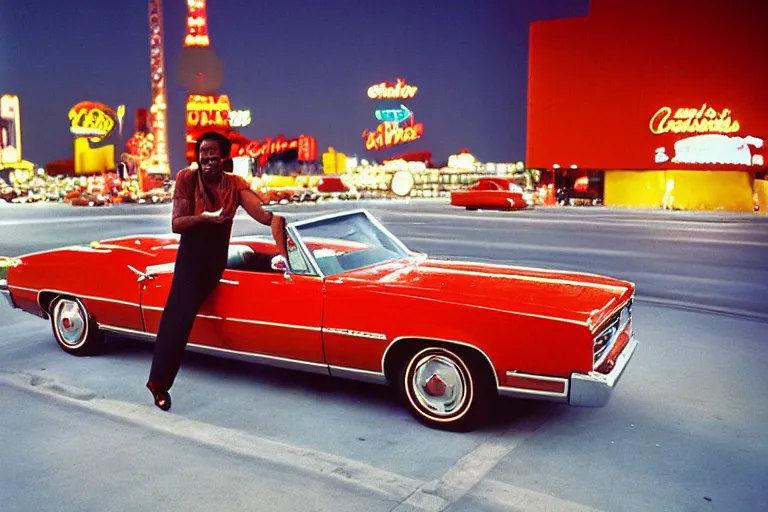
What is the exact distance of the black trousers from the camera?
4.52m

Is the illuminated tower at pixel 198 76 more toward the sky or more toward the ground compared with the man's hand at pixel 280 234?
more toward the sky

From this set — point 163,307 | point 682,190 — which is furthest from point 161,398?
point 682,190

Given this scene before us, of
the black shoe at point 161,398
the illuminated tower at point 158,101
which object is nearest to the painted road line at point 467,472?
the black shoe at point 161,398

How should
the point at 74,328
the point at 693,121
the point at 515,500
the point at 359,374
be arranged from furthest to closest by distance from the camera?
1. the point at 693,121
2. the point at 74,328
3. the point at 359,374
4. the point at 515,500

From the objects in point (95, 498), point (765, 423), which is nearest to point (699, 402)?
point (765, 423)

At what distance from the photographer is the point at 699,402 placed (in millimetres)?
4742

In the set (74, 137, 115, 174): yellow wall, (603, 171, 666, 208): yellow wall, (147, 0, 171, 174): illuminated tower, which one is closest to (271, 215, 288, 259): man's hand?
(603, 171, 666, 208): yellow wall

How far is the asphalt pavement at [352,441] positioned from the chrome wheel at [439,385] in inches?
6.3

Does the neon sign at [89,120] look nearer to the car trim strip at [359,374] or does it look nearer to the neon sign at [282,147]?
the neon sign at [282,147]

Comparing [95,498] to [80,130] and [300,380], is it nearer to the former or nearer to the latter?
[300,380]

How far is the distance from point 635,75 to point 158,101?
63.9 m

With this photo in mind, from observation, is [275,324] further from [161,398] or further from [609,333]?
[609,333]

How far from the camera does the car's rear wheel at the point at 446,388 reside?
13.3ft

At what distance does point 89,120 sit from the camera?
88.2 meters
